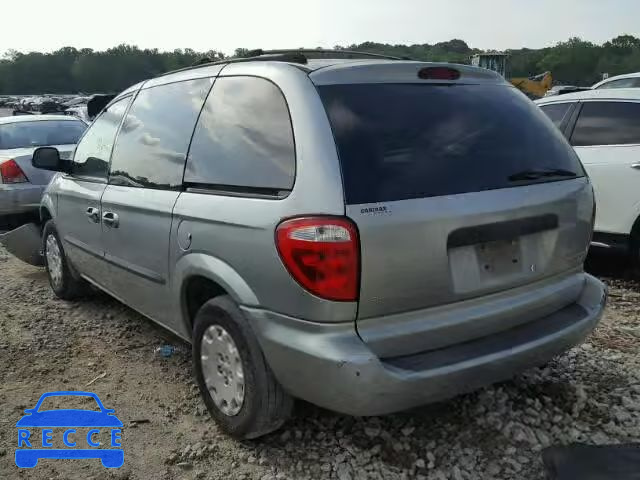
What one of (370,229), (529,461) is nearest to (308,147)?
(370,229)

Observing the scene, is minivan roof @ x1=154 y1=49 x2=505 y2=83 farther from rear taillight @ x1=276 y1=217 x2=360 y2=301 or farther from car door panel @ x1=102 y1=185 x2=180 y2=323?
car door panel @ x1=102 y1=185 x2=180 y2=323

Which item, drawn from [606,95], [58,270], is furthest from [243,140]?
[606,95]

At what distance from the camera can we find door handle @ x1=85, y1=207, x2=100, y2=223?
3.93 m

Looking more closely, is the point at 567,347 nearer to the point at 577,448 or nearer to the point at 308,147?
the point at 577,448

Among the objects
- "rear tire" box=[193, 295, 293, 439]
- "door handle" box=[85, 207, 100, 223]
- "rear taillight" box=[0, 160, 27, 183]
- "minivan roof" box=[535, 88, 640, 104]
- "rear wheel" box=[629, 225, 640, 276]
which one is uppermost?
"minivan roof" box=[535, 88, 640, 104]

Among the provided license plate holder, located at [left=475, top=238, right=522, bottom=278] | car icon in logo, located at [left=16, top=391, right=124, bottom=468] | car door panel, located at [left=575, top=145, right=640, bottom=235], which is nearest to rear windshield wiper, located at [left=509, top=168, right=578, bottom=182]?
license plate holder, located at [left=475, top=238, right=522, bottom=278]

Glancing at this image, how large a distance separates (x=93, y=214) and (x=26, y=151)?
352 cm

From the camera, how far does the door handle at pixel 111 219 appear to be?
3646 millimetres

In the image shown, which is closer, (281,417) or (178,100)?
(281,417)

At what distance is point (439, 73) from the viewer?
2.79 metres

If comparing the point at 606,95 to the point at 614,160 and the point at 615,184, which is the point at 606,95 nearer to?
the point at 614,160

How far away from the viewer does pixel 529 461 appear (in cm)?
266

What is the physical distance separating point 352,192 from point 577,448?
5.29ft

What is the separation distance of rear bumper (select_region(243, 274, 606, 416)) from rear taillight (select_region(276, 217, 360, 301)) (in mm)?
147
